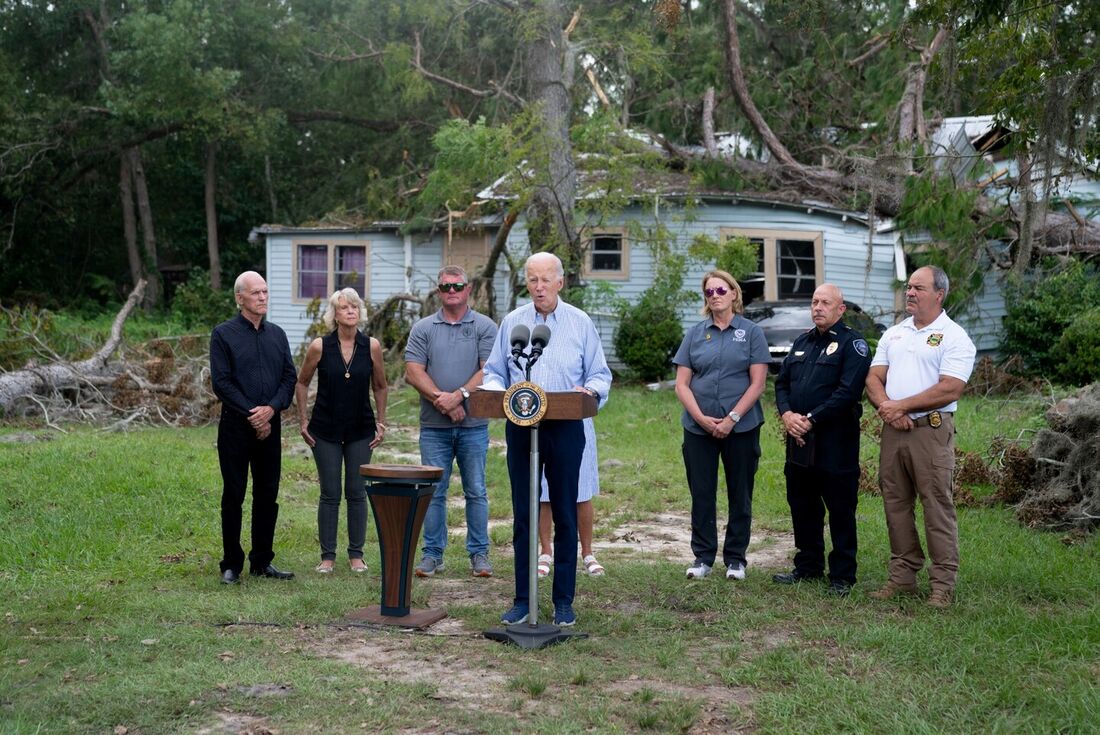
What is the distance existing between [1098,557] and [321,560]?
5.40 metres

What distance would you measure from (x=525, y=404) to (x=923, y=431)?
2.49m

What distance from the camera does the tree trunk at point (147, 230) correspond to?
34.5m

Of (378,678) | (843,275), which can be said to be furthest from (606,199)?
(378,678)

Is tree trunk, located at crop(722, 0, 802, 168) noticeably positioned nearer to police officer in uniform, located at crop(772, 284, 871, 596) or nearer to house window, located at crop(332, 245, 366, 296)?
house window, located at crop(332, 245, 366, 296)

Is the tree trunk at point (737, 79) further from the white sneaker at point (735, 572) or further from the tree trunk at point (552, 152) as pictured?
the white sneaker at point (735, 572)

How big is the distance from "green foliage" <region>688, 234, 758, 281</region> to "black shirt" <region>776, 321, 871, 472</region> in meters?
13.6

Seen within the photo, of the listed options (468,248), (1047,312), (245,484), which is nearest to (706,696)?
(245,484)

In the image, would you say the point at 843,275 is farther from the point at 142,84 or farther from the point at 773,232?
the point at 142,84

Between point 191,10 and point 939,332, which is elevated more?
point 191,10

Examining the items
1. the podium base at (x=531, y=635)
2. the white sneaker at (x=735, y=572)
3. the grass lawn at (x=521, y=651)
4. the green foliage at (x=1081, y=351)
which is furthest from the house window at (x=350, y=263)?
the podium base at (x=531, y=635)

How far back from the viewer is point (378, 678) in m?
5.40

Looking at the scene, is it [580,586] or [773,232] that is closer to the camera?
[580,586]

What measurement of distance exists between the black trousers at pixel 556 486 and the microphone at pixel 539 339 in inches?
17.1

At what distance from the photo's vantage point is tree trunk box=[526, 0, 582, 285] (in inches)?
802
